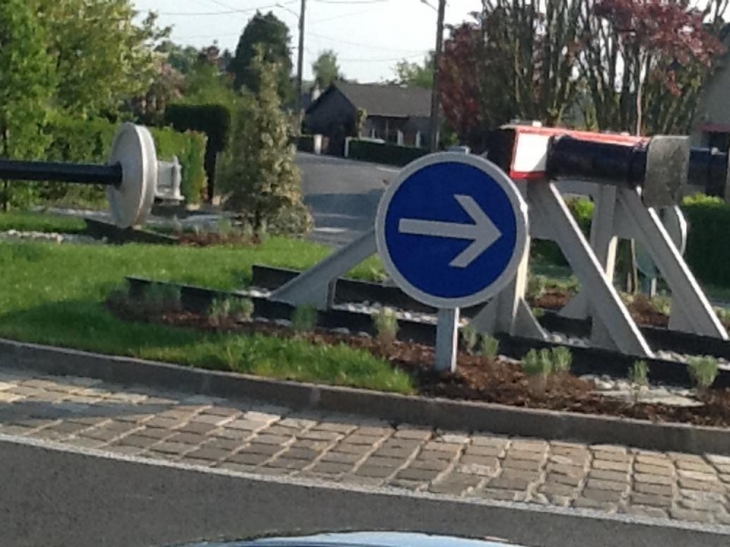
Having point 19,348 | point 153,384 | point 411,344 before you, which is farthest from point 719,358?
point 19,348

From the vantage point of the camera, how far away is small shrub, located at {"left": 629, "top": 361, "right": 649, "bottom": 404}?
8.91 m

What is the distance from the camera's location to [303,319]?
10.2 metres

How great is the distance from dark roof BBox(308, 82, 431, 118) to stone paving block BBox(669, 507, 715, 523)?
88006 millimetres

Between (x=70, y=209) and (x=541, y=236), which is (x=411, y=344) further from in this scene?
(x=70, y=209)

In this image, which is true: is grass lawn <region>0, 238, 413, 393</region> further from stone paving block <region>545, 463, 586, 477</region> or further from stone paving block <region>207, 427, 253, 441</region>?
stone paving block <region>545, 463, 586, 477</region>

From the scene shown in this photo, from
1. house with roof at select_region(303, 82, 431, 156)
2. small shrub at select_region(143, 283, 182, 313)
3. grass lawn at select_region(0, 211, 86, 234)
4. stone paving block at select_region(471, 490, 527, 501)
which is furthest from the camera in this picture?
house with roof at select_region(303, 82, 431, 156)

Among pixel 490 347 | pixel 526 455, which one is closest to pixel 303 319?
pixel 490 347

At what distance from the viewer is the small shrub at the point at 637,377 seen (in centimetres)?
891

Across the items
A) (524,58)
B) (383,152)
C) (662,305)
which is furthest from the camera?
(383,152)

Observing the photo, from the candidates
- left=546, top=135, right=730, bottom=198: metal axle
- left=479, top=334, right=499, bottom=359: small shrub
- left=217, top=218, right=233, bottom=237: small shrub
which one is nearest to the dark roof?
left=217, top=218, right=233, bottom=237: small shrub

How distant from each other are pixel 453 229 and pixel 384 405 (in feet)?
4.26

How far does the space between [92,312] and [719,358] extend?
4.86 meters

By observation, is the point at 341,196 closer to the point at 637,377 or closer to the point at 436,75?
the point at 436,75

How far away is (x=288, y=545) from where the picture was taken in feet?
9.92
